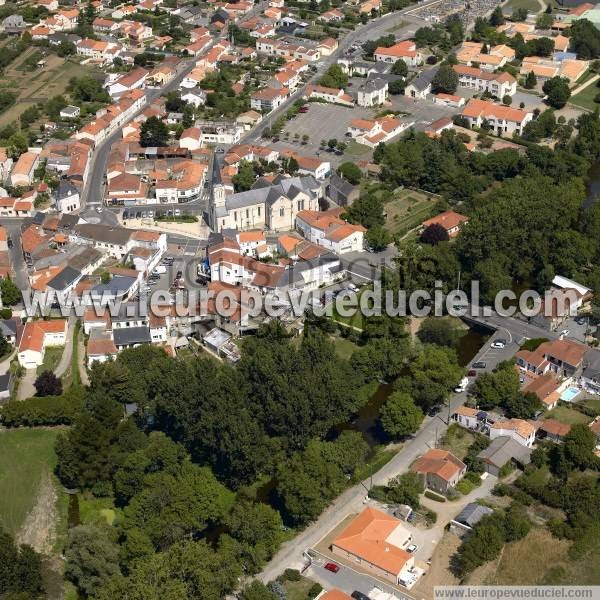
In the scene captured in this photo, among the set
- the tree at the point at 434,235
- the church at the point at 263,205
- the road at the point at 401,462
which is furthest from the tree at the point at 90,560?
the tree at the point at 434,235

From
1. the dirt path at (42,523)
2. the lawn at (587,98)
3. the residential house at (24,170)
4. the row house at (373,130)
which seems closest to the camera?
the dirt path at (42,523)

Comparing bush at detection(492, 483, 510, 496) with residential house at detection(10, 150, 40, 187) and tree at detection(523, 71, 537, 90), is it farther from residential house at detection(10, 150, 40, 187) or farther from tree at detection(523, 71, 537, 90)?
tree at detection(523, 71, 537, 90)

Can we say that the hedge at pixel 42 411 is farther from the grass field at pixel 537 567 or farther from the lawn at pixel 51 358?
the grass field at pixel 537 567

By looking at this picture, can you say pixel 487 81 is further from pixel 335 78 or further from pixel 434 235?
pixel 434 235

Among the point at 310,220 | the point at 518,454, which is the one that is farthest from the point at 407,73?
the point at 518,454

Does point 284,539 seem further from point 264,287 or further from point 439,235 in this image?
point 439,235

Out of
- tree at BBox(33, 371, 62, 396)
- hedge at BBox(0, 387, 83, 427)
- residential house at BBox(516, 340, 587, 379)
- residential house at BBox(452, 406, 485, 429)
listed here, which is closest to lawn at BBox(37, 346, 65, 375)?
tree at BBox(33, 371, 62, 396)
